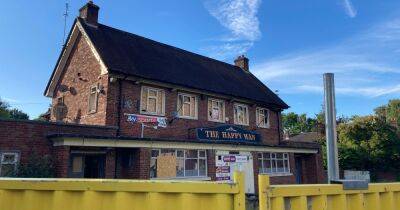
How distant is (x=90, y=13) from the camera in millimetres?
20438

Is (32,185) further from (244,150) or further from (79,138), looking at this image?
(244,150)

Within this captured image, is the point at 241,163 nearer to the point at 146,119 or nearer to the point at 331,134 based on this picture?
the point at 146,119

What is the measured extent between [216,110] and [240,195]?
18.6m

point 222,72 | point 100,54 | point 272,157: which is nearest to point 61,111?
point 100,54

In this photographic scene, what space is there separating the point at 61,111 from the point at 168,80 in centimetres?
648

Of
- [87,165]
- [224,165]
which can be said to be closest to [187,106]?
[224,165]

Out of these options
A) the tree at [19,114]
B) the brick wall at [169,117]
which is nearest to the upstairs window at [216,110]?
the brick wall at [169,117]

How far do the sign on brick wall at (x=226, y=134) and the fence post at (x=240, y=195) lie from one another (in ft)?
53.3

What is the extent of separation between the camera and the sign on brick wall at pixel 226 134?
20.0m

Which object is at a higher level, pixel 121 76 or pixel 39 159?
pixel 121 76

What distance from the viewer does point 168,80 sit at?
1902cm

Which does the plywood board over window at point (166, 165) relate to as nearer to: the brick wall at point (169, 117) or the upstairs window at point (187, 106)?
the brick wall at point (169, 117)

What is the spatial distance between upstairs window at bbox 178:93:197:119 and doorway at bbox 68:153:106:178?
5.41 meters

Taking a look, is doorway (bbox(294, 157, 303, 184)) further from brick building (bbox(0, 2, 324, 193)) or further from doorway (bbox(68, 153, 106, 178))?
doorway (bbox(68, 153, 106, 178))
